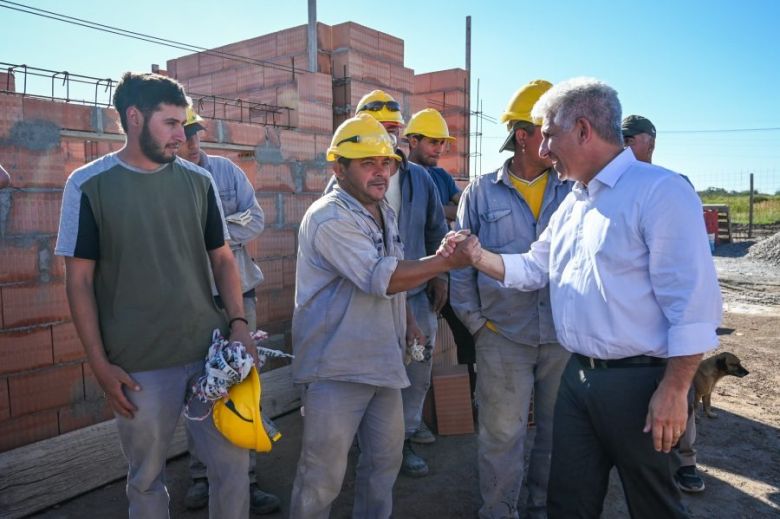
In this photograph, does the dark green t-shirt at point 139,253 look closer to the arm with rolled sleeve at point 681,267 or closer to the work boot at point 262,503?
the work boot at point 262,503

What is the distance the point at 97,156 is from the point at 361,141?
3180mm

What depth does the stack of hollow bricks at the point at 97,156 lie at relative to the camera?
3.54m

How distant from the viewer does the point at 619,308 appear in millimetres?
2250

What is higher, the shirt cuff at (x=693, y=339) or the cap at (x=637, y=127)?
the cap at (x=637, y=127)

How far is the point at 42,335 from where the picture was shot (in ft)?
12.0

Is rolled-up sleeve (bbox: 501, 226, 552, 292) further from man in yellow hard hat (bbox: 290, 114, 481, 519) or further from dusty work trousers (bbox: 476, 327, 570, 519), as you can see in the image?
dusty work trousers (bbox: 476, 327, 570, 519)

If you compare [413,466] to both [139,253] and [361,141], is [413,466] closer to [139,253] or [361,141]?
[361,141]

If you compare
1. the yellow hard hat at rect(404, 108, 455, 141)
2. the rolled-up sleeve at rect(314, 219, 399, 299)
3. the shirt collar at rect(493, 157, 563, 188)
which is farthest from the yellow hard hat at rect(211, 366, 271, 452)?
the yellow hard hat at rect(404, 108, 455, 141)

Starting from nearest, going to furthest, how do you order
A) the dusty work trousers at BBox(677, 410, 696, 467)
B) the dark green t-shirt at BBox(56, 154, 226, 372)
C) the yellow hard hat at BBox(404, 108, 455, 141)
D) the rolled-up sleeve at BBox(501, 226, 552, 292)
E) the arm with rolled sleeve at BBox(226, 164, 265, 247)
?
the dark green t-shirt at BBox(56, 154, 226, 372) → the rolled-up sleeve at BBox(501, 226, 552, 292) → the arm with rolled sleeve at BBox(226, 164, 265, 247) → the dusty work trousers at BBox(677, 410, 696, 467) → the yellow hard hat at BBox(404, 108, 455, 141)

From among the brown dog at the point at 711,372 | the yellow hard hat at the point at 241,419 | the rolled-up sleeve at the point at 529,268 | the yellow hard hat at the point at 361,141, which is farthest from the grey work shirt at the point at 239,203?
the brown dog at the point at 711,372

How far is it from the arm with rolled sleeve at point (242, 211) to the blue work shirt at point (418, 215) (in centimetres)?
95

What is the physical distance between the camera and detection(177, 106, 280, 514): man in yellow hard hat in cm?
357

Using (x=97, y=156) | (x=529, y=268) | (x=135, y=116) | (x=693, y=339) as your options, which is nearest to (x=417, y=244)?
(x=529, y=268)

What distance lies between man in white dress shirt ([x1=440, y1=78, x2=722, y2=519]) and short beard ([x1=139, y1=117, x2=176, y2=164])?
1590mm
